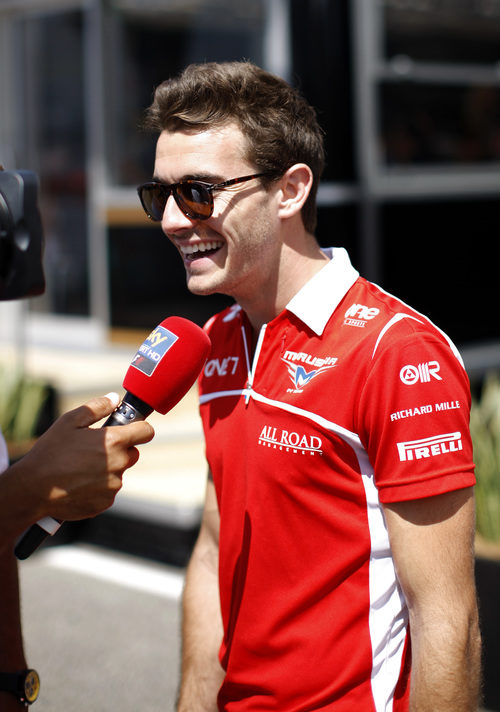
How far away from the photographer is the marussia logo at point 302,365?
2.13 m

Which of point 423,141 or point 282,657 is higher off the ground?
point 423,141

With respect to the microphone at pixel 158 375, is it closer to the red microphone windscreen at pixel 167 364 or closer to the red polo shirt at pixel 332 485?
the red microphone windscreen at pixel 167 364

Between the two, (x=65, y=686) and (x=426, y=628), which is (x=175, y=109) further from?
(x=65, y=686)

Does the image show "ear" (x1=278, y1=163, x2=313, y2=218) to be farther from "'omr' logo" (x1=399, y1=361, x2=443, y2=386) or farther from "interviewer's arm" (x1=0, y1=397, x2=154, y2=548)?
"interviewer's arm" (x1=0, y1=397, x2=154, y2=548)

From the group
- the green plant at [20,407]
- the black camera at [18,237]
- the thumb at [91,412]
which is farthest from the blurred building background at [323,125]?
the thumb at [91,412]

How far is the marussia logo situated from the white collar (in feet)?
0.23

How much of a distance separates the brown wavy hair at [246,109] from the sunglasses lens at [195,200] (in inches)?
5.4

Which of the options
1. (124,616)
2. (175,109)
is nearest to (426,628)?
(175,109)

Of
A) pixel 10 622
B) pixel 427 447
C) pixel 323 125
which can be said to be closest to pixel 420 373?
pixel 427 447

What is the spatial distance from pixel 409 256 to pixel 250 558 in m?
6.57

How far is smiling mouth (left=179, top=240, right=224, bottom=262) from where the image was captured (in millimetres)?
2381

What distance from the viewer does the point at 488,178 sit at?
30.1 feet

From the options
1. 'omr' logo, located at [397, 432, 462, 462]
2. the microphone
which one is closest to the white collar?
the microphone

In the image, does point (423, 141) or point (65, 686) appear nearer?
point (65, 686)
